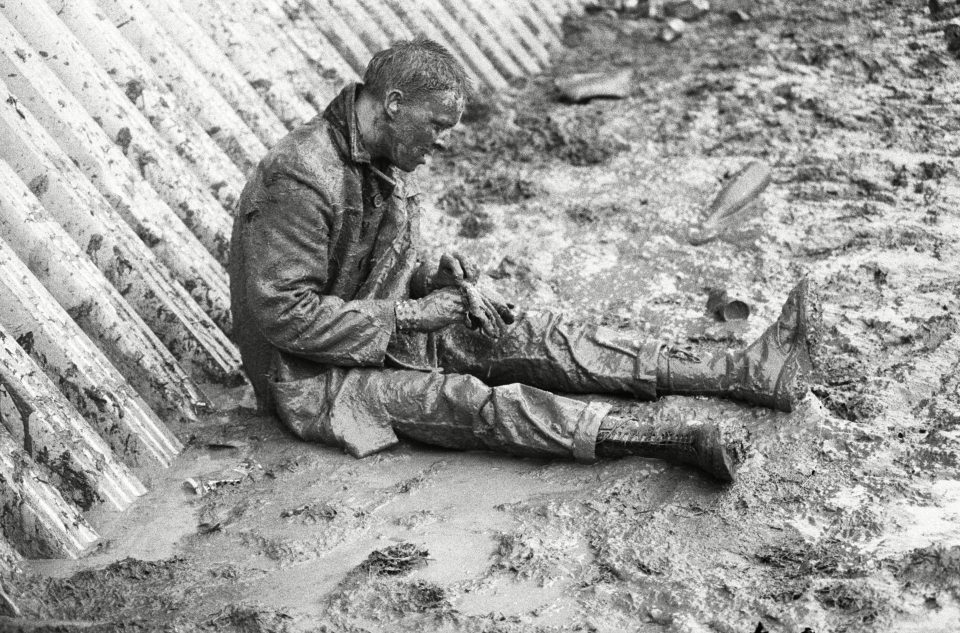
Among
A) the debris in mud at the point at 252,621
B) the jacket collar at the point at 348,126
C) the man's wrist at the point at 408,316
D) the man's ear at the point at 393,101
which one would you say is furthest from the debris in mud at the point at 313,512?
the man's ear at the point at 393,101

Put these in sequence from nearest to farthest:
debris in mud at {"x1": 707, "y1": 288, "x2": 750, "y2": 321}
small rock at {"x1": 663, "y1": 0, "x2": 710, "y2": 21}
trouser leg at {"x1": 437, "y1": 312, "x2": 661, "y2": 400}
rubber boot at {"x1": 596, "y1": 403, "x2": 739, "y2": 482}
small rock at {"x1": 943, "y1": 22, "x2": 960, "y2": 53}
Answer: rubber boot at {"x1": 596, "y1": 403, "x2": 739, "y2": 482}, trouser leg at {"x1": 437, "y1": 312, "x2": 661, "y2": 400}, debris in mud at {"x1": 707, "y1": 288, "x2": 750, "y2": 321}, small rock at {"x1": 943, "y1": 22, "x2": 960, "y2": 53}, small rock at {"x1": 663, "y1": 0, "x2": 710, "y2": 21}

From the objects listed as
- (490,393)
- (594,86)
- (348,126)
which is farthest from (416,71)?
(594,86)

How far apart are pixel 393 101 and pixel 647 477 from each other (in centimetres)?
160

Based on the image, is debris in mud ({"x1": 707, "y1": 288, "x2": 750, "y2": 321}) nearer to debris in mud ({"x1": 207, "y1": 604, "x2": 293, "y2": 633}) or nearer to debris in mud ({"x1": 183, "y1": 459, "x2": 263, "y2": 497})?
debris in mud ({"x1": 183, "y1": 459, "x2": 263, "y2": 497})

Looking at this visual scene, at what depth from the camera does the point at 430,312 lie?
4621 millimetres

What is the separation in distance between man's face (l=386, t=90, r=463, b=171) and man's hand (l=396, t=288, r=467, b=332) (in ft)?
1.79

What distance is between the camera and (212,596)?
3936 mm

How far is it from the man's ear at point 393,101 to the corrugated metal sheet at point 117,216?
1.43 meters

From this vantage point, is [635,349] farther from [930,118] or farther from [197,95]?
[930,118]

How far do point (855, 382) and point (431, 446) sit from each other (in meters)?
1.67

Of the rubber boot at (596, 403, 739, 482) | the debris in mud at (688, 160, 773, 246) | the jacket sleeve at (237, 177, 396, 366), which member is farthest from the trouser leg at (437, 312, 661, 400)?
the debris in mud at (688, 160, 773, 246)

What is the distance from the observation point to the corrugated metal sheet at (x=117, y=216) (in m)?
4.40

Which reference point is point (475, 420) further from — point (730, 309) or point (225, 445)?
point (730, 309)

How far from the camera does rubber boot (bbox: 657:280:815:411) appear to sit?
4.56 metres
